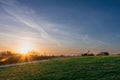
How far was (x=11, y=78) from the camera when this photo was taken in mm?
20688

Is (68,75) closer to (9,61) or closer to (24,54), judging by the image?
(9,61)

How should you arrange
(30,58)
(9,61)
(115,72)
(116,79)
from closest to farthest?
1. (116,79)
2. (115,72)
3. (9,61)
4. (30,58)

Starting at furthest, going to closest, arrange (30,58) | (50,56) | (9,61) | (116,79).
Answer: (50,56), (30,58), (9,61), (116,79)

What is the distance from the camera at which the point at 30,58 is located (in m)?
47.0

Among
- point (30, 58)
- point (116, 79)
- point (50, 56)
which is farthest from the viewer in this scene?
point (50, 56)

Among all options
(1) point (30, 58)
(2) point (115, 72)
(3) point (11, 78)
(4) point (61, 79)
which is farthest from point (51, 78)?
(1) point (30, 58)

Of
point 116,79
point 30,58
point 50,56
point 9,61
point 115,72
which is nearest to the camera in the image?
point 116,79

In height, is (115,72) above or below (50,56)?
below

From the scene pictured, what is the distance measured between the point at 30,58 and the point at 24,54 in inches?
105

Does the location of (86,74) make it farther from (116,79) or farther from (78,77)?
(116,79)

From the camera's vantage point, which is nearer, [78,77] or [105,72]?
[78,77]

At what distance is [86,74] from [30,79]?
494 centimetres

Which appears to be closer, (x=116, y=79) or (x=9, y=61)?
(x=116, y=79)

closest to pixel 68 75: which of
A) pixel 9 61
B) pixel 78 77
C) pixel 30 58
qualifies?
pixel 78 77
